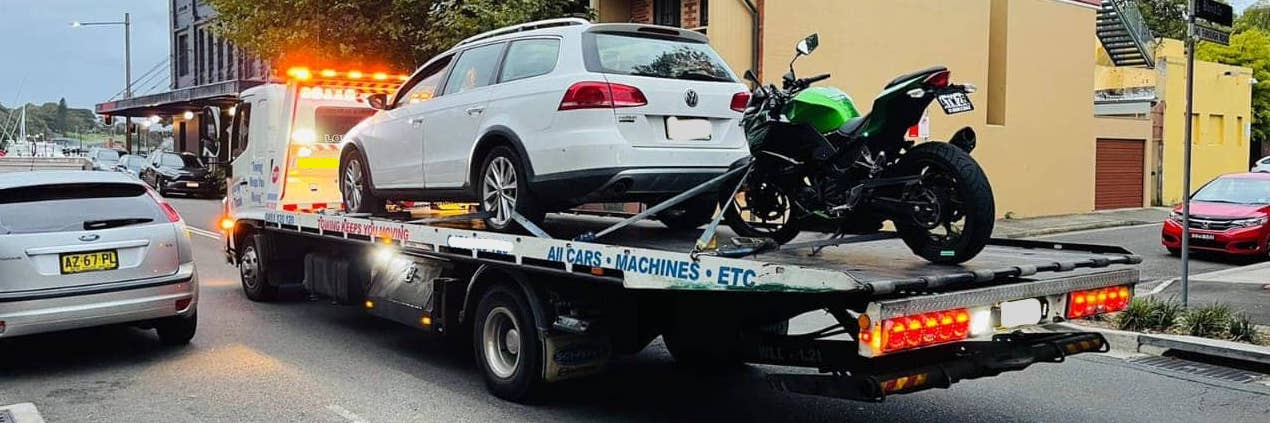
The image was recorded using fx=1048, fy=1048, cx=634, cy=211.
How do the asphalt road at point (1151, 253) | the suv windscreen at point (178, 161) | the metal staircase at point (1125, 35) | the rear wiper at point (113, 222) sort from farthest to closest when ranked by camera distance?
the suv windscreen at point (178, 161) < the metal staircase at point (1125, 35) < the asphalt road at point (1151, 253) < the rear wiper at point (113, 222)

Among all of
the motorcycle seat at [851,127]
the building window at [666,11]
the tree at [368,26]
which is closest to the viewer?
the motorcycle seat at [851,127]

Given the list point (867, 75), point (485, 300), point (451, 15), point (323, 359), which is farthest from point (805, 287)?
point (867, 75)

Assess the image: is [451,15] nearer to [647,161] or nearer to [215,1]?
[215,1]

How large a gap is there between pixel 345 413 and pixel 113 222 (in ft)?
8.65

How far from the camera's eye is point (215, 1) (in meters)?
17.6

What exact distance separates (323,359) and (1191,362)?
20.8 feet

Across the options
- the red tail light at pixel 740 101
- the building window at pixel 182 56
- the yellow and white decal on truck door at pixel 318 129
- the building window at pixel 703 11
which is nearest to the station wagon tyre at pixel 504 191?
the red tail light at pixel 740 101

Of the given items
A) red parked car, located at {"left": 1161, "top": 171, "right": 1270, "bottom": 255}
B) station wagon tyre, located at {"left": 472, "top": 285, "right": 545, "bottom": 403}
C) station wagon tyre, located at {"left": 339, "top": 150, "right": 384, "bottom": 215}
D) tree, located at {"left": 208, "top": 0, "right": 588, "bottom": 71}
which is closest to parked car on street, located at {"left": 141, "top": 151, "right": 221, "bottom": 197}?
tree, located at {"left": 208, "top": 0, "right": 588, "bottom": 71}

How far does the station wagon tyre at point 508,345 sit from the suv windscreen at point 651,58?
151 cm

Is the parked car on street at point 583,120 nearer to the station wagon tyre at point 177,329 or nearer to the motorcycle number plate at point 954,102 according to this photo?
the motorcycle number plate at point 954,102

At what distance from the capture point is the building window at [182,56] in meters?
45.4

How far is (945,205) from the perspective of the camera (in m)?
5.13

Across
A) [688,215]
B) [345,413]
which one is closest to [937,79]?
[688,215]

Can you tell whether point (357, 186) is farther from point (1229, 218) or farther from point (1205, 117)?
point (1205, 117)
